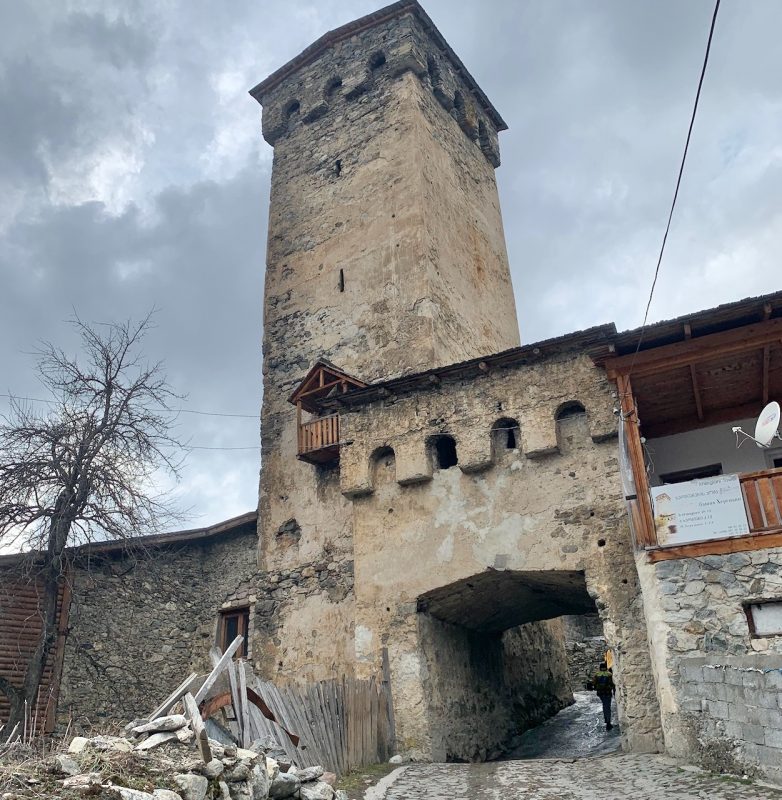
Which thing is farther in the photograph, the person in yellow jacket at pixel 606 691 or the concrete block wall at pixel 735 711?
the person in yellow jacket at pixel 606 691

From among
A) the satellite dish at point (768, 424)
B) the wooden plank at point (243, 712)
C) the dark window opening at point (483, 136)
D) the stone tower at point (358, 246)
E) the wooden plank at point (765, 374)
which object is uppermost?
the dark window opening at point (483, 136)

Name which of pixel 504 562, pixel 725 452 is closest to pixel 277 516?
pixel 504 562

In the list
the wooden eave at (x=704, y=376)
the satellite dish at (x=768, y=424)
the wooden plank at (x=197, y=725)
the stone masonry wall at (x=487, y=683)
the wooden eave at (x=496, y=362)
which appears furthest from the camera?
the stone masonry wall at (x=487, y=683)

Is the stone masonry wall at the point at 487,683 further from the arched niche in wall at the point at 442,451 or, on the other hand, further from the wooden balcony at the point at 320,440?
the wooden balcony at the point at 320,440

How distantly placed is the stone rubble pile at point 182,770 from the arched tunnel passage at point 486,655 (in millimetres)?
4575

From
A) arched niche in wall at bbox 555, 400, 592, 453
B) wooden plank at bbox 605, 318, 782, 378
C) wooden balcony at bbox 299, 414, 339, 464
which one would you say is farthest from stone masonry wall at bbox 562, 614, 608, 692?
wooden plank at bbox 605, 318, 782, 378

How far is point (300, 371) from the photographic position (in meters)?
18.0

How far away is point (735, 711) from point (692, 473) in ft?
16.8

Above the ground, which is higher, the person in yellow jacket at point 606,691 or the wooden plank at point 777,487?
the wooden plank at point 777,487

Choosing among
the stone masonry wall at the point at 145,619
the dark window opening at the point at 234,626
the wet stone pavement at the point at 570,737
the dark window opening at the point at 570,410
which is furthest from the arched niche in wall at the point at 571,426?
the dark window opening at the point at 234,626

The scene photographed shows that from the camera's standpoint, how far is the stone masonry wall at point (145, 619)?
15375 mm

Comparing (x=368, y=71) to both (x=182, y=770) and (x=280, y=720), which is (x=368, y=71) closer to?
(x=280, y=720)

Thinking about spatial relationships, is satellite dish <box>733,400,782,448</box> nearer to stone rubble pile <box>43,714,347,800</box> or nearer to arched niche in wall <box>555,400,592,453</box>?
arched niche in wall <box>555,400,592,453</box>

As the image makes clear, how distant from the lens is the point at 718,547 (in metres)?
9.80
